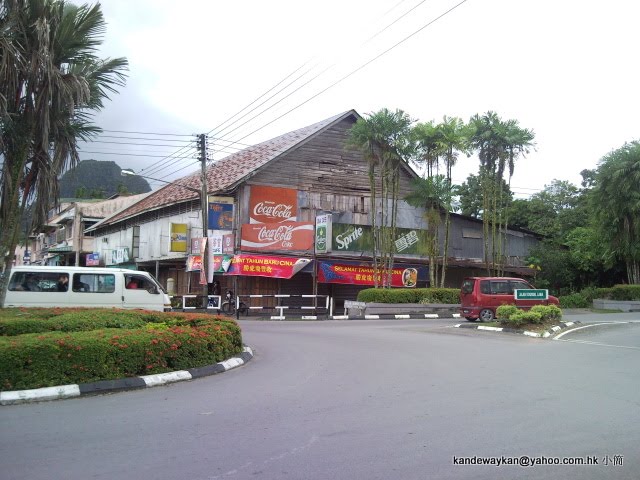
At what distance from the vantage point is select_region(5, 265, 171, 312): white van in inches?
692

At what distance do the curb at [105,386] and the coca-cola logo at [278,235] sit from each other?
2000cm

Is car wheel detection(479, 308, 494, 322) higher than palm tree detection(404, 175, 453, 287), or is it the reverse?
palm tree detection(404, 175, 453, 287)

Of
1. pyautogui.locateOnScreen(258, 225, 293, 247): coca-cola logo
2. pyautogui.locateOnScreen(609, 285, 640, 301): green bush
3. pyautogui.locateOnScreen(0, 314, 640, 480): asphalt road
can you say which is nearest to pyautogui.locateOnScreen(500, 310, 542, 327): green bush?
pyautogui.locateOnScreen(0, 314, 640, 480): asphalt road

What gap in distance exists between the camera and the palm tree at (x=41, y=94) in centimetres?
1181

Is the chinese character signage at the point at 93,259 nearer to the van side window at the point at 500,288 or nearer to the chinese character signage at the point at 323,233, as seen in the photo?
the chinese character signage at the point at 323,233

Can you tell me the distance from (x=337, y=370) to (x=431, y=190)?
21.6 meters

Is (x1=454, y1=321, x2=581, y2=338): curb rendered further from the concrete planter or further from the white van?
the concrete planter

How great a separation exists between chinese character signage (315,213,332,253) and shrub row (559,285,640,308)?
15.6 m

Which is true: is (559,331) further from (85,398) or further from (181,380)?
(85,398)

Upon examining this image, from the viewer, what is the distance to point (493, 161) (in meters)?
34.3

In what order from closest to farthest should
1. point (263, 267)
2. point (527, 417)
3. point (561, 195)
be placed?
point (527, 417), point (263, 267), point (561, 195)

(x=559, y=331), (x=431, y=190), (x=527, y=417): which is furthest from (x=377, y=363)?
(x=431, y=190)

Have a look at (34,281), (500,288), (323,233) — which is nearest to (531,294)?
(500,288)

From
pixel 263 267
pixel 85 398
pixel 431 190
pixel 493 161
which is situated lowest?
pixel 85 398
